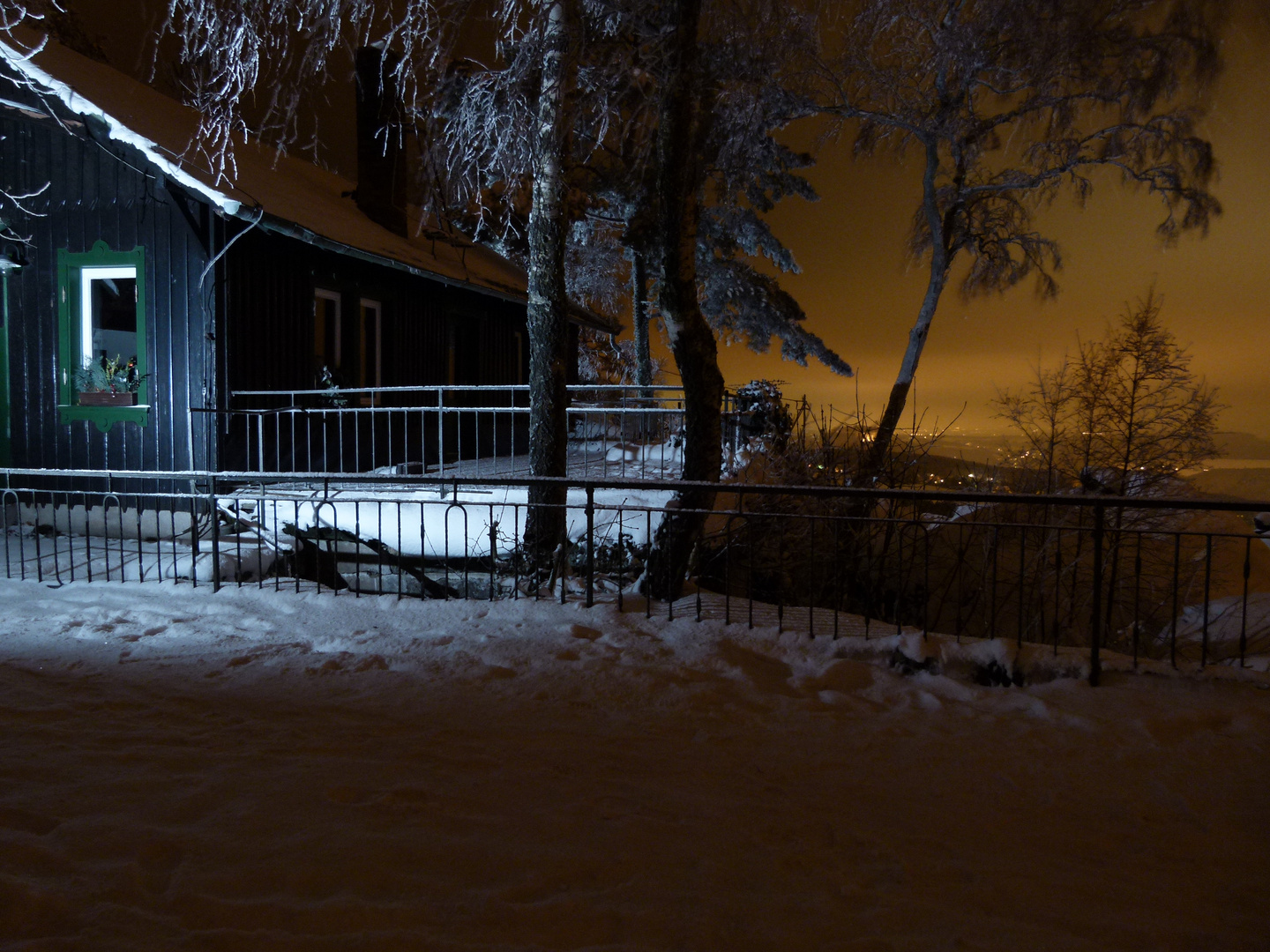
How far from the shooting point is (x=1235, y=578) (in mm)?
17172

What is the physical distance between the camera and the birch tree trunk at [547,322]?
8094 mm

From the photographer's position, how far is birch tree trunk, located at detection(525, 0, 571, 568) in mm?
8094

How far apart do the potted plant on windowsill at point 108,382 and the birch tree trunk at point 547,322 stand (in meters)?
5.84

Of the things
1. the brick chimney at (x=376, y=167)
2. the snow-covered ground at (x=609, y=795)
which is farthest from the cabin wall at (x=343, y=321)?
the snow-covered ground at (x=609, y=795)

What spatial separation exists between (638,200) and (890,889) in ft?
47.1

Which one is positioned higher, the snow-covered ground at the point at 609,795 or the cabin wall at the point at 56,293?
the cabin wall at the point at 56,293

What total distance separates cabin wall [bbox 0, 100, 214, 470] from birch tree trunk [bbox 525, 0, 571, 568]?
4.79 m

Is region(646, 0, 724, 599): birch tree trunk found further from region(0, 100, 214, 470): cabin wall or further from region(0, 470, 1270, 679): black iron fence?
region(0, 100, 214, 470): cabin wall

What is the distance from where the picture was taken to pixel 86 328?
1071 centimetres

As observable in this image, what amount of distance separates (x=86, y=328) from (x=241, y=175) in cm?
305

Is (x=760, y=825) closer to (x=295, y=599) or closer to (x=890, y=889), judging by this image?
(x=890, y=889)

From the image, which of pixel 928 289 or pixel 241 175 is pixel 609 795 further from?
pixel 928 289

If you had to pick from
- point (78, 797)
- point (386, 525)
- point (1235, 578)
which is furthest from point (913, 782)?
point (1235, 578)

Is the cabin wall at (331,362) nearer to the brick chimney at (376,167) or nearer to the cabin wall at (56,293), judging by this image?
the cabin wall at (56,293)
